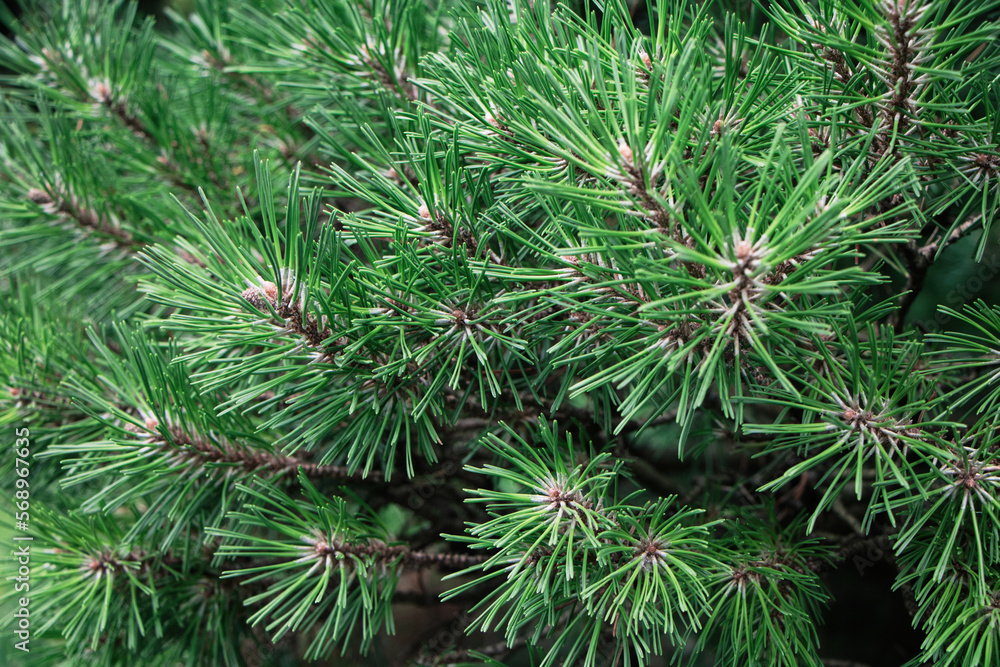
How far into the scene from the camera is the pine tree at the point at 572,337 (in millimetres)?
291

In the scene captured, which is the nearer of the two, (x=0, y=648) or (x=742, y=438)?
(x=742, y=438)

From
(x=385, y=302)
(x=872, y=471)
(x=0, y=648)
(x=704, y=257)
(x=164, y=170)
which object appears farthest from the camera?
(x=0, y=648)

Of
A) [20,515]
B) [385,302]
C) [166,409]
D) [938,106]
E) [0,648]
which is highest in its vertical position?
[938,106]

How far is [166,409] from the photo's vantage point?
426 mm

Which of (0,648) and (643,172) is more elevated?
(643,172)

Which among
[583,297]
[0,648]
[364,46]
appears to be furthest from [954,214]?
[0,648]

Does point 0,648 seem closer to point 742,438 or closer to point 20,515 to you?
point 20,515

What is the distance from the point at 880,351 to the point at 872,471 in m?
0.15

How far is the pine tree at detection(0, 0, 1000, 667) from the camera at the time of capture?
29 cm

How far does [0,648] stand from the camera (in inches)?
35.3

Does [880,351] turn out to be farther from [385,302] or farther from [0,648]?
[0,648]

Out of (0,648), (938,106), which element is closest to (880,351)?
(938,106)

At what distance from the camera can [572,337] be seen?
0.33m

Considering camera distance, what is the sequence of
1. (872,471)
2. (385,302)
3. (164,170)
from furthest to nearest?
1. (164,170)
2. (872,471)
3. (385,302)
